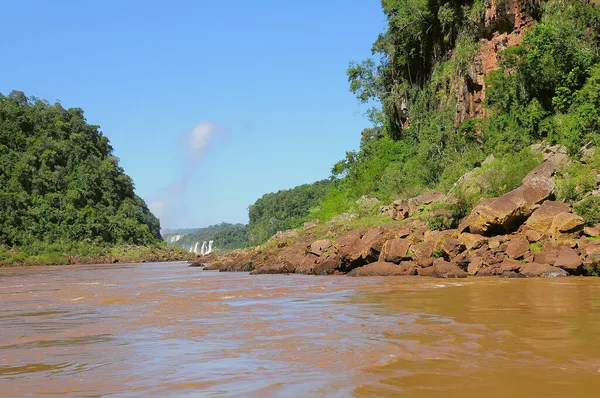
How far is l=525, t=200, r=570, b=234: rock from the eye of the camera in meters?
18.4

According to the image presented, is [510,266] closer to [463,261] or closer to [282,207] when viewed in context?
[463,261]

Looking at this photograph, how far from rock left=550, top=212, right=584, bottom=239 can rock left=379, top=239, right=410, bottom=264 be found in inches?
212

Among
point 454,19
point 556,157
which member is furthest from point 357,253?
point 454,19

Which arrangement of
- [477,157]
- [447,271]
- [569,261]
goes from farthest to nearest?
[477,157]
[447,271]
[569,261]

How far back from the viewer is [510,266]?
17094 mm

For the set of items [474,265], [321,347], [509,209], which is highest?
[509,209]

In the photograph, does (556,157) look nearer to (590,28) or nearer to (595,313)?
(590,28)

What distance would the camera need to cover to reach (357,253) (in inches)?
897

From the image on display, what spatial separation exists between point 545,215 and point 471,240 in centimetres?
253

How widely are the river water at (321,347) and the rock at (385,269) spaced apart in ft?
22.8

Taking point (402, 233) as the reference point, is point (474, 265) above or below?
below

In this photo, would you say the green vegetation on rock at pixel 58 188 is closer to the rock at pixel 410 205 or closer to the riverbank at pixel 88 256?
the riverbank at pixel 88 256

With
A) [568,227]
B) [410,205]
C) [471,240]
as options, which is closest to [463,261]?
[471,240]

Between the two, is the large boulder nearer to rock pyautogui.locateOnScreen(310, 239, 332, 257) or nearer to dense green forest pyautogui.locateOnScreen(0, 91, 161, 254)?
rock pyautogui.locateOnScreen(310, 239, 332, 257)
